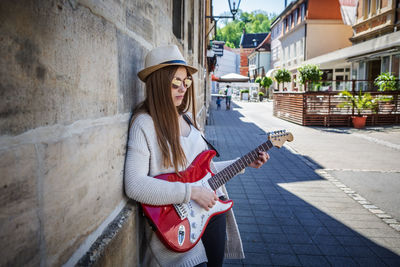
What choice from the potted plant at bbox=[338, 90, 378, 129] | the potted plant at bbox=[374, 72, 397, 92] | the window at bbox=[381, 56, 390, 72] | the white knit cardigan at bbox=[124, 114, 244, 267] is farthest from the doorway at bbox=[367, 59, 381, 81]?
the white knit cardigan at bbox=[124, 114, 244, 267]

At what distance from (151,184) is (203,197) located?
0.34 metres

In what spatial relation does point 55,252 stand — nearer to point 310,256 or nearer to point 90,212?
point 90,212

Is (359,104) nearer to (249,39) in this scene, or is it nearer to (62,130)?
(62,130)

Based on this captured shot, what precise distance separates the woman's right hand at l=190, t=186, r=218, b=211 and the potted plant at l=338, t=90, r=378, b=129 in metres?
12.7

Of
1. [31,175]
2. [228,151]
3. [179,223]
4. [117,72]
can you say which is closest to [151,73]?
[117,72]

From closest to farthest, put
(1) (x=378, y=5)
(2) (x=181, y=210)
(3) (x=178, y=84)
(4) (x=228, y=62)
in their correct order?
1. (2) (x=181, y=210)
2. (3) (x=178, y=84)
3. (1) (x=378, y=5)
4. (4) (x=228, y=62)

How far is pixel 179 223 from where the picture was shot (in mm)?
1650

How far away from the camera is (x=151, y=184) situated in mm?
1574

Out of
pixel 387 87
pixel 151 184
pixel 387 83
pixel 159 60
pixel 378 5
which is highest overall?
pixel 378 5

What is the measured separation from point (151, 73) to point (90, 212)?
940 mm

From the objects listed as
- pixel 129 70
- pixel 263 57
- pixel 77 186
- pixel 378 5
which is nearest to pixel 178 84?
pixel 129 70

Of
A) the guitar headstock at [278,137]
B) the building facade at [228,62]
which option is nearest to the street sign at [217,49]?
the guitar headstock at [278,137]

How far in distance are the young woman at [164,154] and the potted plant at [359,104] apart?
41.1ft

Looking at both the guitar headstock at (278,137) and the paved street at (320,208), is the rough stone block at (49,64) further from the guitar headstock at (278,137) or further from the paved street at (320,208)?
the paved street at (320,208)
